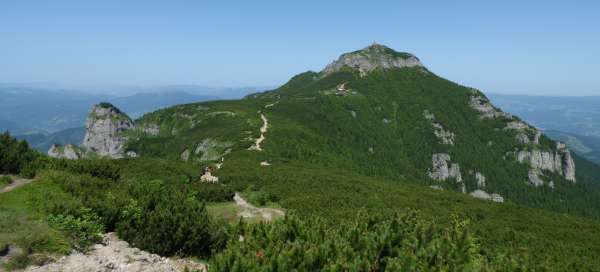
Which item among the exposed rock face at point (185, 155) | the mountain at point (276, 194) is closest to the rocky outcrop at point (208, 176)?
the mountain at point (276, 194)

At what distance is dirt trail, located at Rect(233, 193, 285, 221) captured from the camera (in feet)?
104

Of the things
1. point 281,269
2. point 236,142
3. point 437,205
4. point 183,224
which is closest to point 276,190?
point 437,205

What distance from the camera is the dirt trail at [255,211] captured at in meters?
31.5

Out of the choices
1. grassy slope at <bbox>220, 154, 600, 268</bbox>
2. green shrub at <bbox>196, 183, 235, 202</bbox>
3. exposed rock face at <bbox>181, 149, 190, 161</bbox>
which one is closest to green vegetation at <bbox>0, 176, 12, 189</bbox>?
green shrub at <bbox>196, 183, 235, 202</bbox>

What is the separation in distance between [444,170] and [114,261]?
634ft

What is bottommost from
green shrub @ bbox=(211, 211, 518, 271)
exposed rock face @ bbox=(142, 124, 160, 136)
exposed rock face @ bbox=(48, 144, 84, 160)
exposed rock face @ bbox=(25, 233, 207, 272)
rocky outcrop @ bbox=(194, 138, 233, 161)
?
exposed rock face @ bbox=(48, 144, 84, 160)

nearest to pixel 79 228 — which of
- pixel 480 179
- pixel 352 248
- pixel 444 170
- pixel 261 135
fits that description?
pixel 352 248

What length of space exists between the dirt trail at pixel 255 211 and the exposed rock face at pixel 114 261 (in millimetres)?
12979

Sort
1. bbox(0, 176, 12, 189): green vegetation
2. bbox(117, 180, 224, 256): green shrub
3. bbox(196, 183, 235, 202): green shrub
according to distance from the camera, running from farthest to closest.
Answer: bbox(196, 183, 235, 202): green shrub → bbox(0, 176, 12, 189): green vegetation → bbox(117, 180, 224, 256): green shrub

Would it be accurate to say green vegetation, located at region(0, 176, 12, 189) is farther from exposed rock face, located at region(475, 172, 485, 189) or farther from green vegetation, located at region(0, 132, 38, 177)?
exposed rock face, located at region(475, 172, 485, 189)

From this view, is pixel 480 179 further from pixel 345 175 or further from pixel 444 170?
pixel 345 175

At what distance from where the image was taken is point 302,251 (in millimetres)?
14008

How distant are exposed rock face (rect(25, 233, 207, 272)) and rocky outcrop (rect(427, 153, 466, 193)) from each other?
608 ft

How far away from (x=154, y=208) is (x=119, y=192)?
10.5 feet
